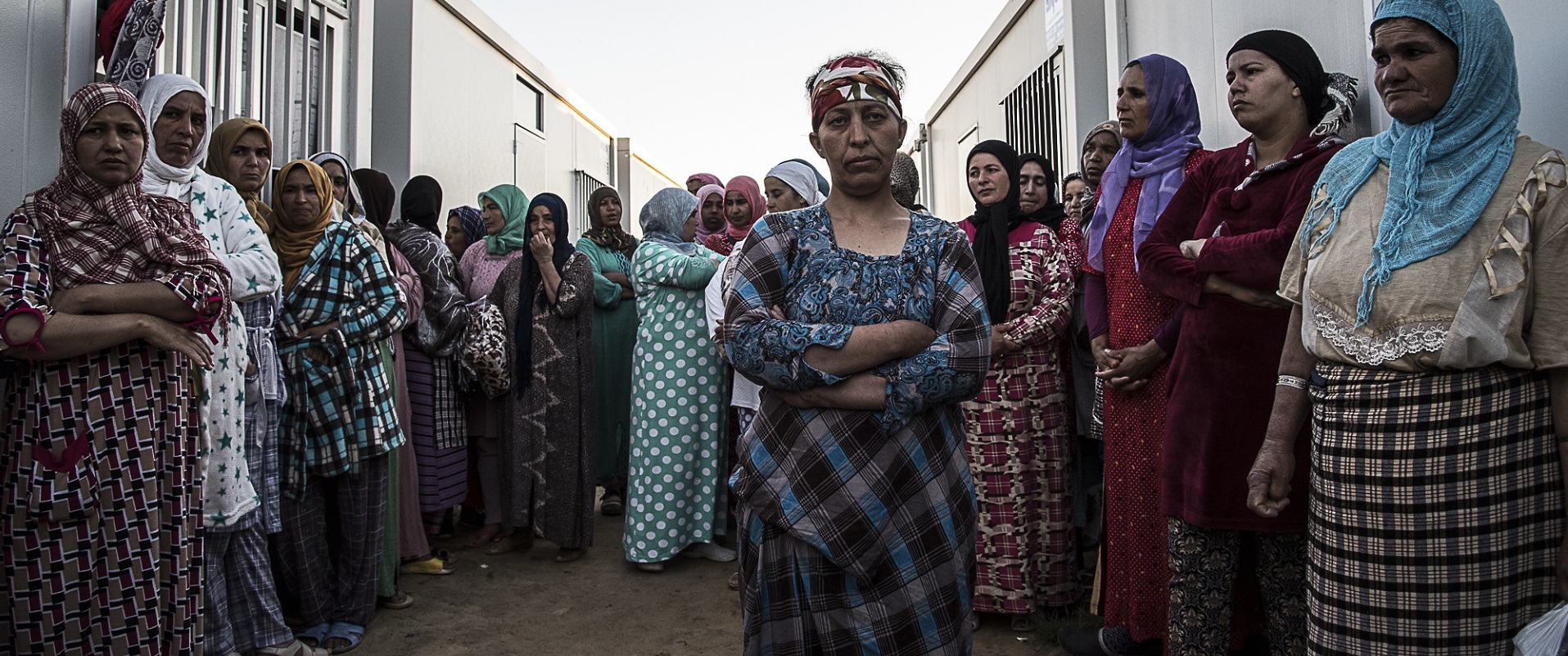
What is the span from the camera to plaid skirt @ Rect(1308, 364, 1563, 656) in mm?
1778

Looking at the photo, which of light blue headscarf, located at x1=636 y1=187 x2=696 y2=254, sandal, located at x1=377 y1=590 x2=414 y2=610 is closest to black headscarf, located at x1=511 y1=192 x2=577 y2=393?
light blue headscarf, located at x1=636 y1=187 x2=696 y2=254

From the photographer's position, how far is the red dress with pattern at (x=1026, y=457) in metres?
3.63


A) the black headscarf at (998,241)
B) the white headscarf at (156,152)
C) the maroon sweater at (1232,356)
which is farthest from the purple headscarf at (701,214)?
the maroon sweater at (1232,356)

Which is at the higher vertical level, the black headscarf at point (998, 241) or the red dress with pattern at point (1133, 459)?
the black headscarf at point (998, 241)

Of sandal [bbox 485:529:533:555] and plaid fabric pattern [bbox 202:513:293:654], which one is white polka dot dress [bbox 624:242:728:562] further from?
plaid fabric pattern [bbox 202:513:293:654]

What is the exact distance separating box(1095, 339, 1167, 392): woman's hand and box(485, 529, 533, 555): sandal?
3.36 m

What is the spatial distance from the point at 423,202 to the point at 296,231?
5.10 feet

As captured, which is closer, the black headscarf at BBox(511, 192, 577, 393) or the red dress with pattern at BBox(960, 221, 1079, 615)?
the red dress with pattern at BBox(960, 221, 1079, 615)

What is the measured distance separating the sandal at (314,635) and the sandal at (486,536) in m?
1.52

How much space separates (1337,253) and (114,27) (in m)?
4.04

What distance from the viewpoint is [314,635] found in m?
3.57

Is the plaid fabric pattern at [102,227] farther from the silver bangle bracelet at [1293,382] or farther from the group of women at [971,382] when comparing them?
the silver bangle bracelet at [1293,382]

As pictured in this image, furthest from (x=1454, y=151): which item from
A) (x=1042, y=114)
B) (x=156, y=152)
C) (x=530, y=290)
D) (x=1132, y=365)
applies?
(x=1042, y=114)

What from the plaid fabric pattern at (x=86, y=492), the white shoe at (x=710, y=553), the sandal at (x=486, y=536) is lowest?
the white shoe at (x=710, y=553)
